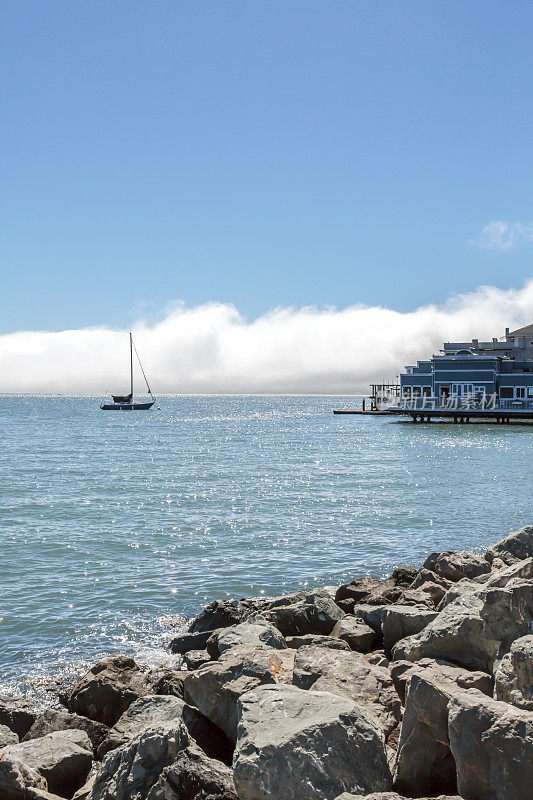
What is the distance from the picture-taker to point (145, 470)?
41.0 meters

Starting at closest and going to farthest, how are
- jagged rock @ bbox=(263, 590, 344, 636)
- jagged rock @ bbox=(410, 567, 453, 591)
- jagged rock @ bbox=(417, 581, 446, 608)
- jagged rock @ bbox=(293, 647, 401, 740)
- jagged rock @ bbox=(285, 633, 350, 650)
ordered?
jagged rock @ bbox=(293, 647, 401, 740) → jagged rock @ bbox=(285, 633, 350, 650) → jagged rock @ bbox=(263, 590, 344, 636) → jagged rock @ bbox=(417, 581, 446, 608) → jagged rock @ bbox=(410, 567, 453, 591)

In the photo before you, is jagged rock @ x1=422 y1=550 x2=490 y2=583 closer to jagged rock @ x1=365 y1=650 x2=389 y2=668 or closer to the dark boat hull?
jagged rock @ x1=365 y1=650 x2=389 y2=668

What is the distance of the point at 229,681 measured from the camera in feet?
22.5

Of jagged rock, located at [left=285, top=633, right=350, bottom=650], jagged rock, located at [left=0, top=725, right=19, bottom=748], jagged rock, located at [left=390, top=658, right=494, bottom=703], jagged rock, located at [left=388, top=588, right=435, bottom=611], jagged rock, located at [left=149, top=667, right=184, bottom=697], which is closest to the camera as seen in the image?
jagged rock, located at [left=390, top=658, right=494, bottom=703]

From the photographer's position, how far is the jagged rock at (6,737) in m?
7.41

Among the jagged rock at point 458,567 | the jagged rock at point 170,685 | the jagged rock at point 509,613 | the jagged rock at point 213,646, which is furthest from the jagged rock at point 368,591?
the jagged rock at point 509,613

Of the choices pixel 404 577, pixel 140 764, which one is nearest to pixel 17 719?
pixel 140 764

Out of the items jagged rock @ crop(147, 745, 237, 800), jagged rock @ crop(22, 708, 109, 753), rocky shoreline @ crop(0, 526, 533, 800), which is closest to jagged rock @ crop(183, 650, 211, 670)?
rocky shoreline @ crop(0, 526, 533, 800)

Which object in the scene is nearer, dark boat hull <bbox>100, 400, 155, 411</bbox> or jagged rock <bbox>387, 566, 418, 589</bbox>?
jagged rock <bbox>387, 566, 418, 589</bbox>

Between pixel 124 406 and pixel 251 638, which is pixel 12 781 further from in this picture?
pixel 124 406

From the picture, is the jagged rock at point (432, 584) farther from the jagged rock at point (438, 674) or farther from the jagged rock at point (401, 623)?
the jagged rock at point (438, 674)

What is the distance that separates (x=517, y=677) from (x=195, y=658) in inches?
224

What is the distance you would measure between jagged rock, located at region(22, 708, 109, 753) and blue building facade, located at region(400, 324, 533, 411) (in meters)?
79.2

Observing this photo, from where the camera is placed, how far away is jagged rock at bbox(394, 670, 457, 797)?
5.02 meters
